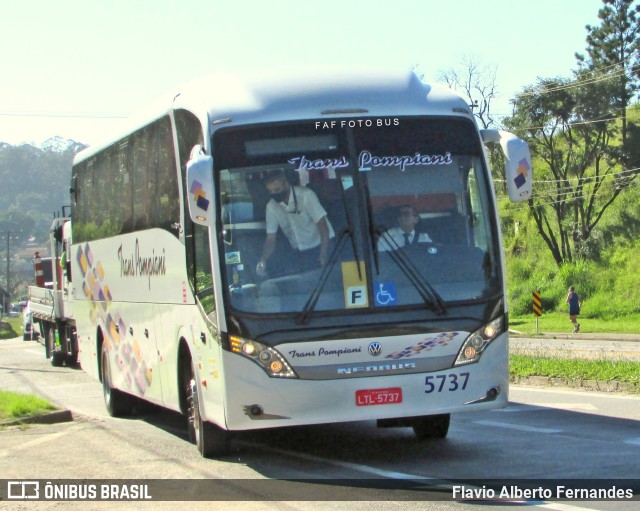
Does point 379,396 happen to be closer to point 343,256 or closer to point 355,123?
point 343,256

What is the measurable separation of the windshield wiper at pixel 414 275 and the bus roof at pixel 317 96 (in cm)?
116

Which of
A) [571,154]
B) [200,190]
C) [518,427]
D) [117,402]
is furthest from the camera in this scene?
[571,154]

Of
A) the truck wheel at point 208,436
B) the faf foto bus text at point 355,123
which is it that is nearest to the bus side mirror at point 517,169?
the faf foto bus text at point 355,123

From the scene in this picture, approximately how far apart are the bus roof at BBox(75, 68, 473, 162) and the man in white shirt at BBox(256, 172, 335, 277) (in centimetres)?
65

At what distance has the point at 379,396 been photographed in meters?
9.71

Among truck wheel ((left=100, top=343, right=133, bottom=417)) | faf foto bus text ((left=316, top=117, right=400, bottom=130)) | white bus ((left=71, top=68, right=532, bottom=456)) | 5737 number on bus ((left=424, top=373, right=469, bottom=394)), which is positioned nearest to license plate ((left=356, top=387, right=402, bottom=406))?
white bus ((left=71, top=68, right=532, bottom=456))

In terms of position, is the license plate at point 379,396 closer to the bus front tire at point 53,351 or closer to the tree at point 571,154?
the bus front tire at point 53,351

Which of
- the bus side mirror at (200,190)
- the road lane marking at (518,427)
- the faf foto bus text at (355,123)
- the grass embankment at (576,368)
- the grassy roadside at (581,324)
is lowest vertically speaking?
the grassy roadside at (581,324)

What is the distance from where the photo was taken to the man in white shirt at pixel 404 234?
9.90 meters

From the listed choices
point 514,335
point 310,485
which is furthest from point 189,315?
point 514,335

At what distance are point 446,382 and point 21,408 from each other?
7.10 meters

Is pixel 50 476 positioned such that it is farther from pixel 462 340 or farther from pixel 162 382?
pixel 462 340

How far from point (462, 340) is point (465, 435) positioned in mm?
2423

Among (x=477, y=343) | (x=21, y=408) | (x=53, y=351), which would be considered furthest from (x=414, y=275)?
(x=53, y=351)
